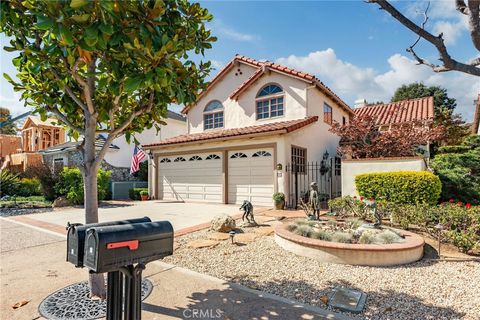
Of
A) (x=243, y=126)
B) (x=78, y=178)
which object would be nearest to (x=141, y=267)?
(x=243, y=126)

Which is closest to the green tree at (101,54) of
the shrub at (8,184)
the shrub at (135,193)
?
the shrub at (135,193)

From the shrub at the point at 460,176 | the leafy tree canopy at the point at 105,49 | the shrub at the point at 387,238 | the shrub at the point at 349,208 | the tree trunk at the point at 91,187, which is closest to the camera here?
the leafy tree canopy at the point at 105,49

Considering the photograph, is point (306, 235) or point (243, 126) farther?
point (243, 126)

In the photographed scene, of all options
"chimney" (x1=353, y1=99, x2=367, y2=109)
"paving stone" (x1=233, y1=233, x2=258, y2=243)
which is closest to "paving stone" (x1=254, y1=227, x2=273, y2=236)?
"paving stone" (x1=233, y1=233, x2=258, y2=243)

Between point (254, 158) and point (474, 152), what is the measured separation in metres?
10.1

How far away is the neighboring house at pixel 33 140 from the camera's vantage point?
2359 centimetres

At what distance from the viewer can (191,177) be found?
15.4 m

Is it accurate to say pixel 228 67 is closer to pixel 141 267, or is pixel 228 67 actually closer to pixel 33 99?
pixel 33 99

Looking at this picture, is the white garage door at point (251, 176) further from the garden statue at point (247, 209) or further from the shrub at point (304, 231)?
the shrub at point (304, 231)

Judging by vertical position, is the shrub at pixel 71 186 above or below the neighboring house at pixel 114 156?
below

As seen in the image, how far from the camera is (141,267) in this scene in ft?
7.98

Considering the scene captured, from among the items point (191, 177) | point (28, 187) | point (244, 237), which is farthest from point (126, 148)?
point (244, 237)

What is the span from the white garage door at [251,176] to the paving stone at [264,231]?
4.40m

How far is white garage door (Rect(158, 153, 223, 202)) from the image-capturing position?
47.2 feet
